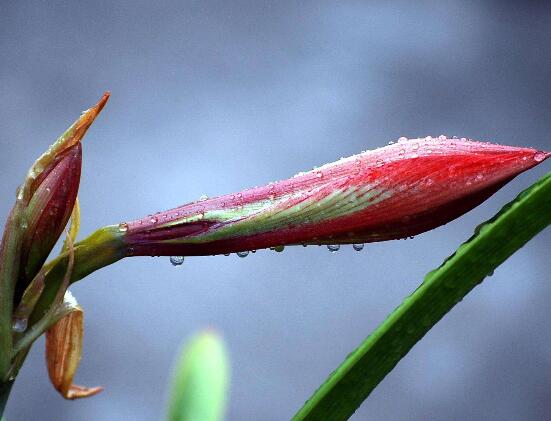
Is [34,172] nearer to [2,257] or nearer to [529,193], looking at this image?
[2,257]

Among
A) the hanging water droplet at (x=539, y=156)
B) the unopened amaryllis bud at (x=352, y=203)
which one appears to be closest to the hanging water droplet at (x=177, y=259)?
the unopened amaryllis bud at (x=352, y=203)

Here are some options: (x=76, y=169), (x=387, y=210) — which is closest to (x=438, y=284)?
(x=387, y=210)

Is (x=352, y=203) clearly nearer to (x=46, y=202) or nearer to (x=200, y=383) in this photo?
(x=46, y=202)

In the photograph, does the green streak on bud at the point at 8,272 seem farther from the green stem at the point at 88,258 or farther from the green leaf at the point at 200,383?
the green leaf at the point at 200,383

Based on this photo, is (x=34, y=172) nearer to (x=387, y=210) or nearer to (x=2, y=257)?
(x=2, y=257)

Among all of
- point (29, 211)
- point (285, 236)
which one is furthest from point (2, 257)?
point (285, 236)
